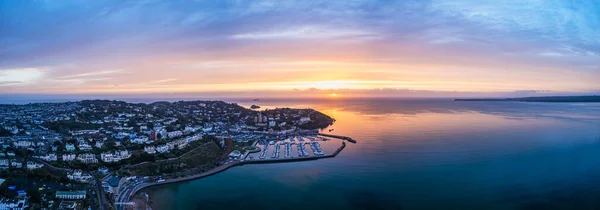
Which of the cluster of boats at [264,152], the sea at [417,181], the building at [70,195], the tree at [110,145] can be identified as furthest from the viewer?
the cluster of boats at [264,152]

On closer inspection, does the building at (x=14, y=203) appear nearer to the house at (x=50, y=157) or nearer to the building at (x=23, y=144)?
the house at (x=50, y=157)

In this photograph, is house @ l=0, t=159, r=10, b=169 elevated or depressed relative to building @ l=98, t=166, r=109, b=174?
elevated

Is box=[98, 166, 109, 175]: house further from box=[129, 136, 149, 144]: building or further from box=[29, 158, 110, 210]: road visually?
box=[129, 136, 149, 144]: building

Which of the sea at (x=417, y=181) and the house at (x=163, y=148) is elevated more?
the house at (x=163, y=148)

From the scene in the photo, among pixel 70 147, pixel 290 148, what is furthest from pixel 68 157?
pixel 290 148

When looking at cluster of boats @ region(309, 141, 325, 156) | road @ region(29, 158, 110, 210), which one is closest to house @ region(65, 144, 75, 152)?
road @ region(29, 158, 110, 210)

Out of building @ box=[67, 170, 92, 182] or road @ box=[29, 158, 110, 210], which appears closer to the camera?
road @ box=[29, 158, 110, 210]

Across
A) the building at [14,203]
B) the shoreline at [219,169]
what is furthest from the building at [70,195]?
the shoreline at [219,169]

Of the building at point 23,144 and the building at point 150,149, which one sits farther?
the building at point 150,149
